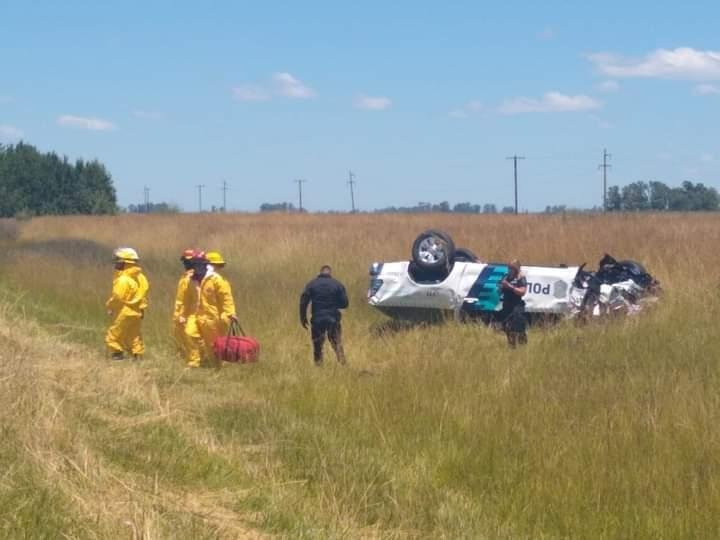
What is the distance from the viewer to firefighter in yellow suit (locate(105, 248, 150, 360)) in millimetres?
13852

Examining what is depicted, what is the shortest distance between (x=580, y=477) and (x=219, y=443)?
2.86 meters

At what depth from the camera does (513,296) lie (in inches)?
575

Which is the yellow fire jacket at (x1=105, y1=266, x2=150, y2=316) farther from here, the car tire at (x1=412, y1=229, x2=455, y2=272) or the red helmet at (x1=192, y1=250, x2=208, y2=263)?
the car tire at (x1=412, y1=229, x2=455, y2=272)

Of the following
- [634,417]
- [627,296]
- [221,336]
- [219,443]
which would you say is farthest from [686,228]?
[219,443]

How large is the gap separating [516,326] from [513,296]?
0.44 m

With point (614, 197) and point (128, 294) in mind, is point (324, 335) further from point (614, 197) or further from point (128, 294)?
point (614, 197)

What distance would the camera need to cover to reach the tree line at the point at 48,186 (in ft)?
251

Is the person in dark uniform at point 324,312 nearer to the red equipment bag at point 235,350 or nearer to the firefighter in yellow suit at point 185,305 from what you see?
the red equipment bag at point 235,350

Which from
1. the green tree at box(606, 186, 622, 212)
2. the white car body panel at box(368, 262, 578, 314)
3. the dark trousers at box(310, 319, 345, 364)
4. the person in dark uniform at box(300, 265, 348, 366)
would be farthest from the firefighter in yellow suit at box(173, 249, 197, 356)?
the green tree at box(606, 186, 622, 212)

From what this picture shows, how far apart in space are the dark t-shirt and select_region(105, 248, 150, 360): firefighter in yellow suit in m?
4.52

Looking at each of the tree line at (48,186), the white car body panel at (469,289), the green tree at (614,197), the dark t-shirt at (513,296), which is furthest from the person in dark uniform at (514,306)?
the tree line at (48,186)

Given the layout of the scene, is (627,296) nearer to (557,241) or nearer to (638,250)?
(638,250)

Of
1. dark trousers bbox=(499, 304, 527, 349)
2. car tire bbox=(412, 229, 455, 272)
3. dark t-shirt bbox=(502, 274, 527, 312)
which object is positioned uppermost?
car tire bbox=(412, 229, 455, 272)

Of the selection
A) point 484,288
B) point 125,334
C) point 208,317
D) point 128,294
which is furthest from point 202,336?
point 484,288
